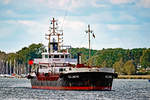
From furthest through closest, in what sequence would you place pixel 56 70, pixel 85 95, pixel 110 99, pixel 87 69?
pixel 56 70 → pixel 87 69 → pixel 85 95 → pixel 110 99

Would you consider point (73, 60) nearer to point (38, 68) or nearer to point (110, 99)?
point (38, 68)

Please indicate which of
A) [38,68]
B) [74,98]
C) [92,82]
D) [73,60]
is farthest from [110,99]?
[38,68]

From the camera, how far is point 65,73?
94.2m

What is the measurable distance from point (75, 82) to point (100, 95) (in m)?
10.4

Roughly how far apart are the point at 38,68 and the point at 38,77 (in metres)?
5.12

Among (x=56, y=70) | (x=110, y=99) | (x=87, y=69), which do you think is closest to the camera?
(x=110, y=99)

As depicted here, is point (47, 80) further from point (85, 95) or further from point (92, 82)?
point (85, 95)

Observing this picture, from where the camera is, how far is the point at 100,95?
84875mm

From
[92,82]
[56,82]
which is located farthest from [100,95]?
[56,82]

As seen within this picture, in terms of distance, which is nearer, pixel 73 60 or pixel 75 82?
pixel 75 82

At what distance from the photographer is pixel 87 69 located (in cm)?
9294

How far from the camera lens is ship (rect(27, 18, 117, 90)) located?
306ft

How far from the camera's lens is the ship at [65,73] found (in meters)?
93.2

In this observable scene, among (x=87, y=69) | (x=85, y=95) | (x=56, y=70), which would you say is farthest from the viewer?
(x=56, y=70)
